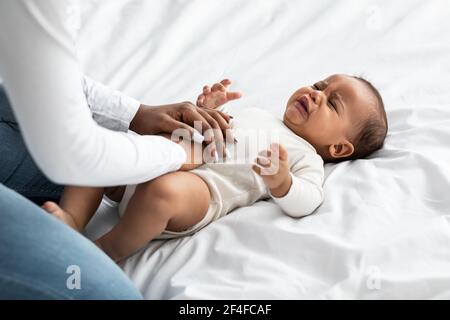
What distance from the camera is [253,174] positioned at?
1.24m

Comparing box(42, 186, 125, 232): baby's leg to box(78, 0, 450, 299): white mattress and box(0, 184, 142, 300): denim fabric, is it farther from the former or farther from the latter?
box(0, 184, 142, 300): denim fabric

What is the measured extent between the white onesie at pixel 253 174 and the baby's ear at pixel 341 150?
0.05 m

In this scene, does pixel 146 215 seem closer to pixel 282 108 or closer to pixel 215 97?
pixel 215 97

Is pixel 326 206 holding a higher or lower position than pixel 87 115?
lower

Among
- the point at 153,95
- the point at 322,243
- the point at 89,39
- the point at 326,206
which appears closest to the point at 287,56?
the point at 153,95

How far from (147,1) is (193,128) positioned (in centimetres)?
81

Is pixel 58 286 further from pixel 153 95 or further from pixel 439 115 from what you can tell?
pixel 439 115

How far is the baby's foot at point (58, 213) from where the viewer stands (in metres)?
1.04

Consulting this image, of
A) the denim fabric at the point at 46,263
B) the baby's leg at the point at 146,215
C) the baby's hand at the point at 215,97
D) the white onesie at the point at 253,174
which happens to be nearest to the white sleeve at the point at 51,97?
the denim fabric at the point at 46,263

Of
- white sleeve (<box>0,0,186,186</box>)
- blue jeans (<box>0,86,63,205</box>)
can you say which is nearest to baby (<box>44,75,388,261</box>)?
blue jeans (<box>0,86,63,205</box>)

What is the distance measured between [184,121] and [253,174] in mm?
169

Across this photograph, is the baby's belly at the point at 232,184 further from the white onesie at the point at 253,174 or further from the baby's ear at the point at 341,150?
the baby's ear at the point at 341,150

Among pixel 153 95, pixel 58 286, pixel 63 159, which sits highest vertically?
pixel 63 159
